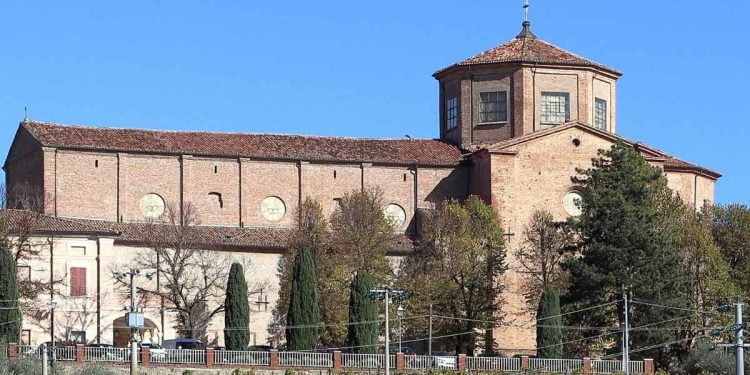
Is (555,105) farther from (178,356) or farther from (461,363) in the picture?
(178,356)

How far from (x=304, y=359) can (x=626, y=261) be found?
52.3 feet

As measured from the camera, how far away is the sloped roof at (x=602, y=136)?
98500 mm

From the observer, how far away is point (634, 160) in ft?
296

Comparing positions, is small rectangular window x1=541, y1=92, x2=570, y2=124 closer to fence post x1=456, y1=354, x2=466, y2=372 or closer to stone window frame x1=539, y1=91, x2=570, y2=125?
stone window frame x1=539, y1=91, x2=570, y2=125

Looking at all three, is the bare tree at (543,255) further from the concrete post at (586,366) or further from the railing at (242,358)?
the railing at (242,358)

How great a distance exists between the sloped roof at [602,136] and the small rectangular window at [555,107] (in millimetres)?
2585

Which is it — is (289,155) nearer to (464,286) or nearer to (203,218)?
(203,218)

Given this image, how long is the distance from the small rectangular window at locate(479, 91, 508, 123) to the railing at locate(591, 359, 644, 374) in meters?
21.0

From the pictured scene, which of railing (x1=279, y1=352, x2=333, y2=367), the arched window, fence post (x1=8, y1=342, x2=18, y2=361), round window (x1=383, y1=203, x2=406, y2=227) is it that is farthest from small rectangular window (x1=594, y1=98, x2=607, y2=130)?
fence post (x1=8, y1=342, x2=18, y2=361)

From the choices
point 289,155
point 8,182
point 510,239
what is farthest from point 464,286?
point 8,182

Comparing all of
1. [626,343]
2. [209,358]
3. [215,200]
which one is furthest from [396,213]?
[209,358]

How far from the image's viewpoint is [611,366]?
3319 inches

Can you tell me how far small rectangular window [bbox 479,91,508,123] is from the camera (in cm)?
10194

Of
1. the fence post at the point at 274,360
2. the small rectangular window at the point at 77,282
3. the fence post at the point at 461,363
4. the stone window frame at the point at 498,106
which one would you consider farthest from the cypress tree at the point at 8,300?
the stone window frame at the point at 498,106
